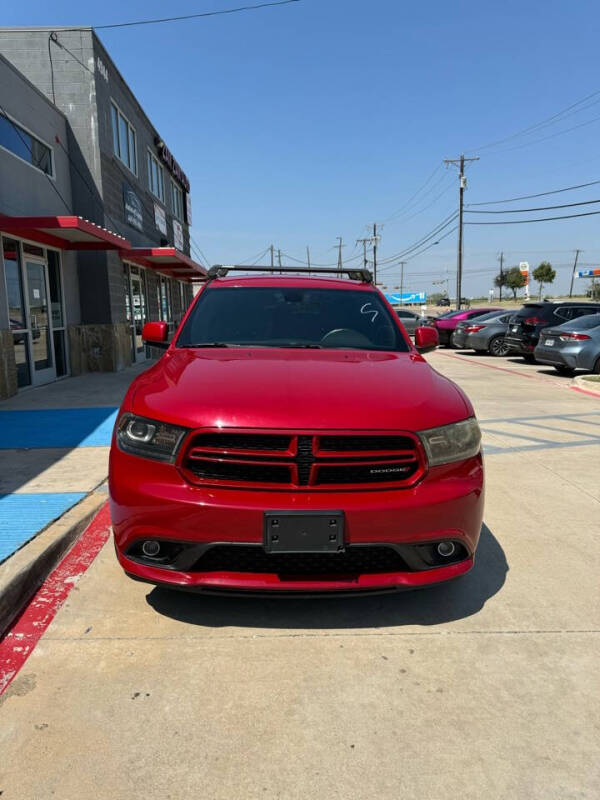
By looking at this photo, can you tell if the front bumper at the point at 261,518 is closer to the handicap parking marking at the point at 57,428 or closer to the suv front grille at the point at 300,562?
the suv front grille at the point at 300,562

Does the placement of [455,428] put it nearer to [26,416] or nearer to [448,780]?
[448,780]

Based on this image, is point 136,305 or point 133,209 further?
point 136,305

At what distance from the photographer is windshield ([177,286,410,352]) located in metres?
3.94

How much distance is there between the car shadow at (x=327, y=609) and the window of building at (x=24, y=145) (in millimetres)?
9781

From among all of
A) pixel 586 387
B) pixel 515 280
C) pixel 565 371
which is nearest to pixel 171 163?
pixel 565 371

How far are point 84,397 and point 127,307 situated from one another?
6705mm

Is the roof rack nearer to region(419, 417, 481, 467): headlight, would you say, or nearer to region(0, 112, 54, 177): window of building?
region(419, 417, 481, 467): headlight

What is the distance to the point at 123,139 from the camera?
53.7 feet

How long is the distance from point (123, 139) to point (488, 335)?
40.5 ft

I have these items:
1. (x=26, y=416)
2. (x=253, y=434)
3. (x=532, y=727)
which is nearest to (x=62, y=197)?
(x=26, y=416)

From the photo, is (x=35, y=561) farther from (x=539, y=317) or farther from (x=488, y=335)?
(x=488, y=335)

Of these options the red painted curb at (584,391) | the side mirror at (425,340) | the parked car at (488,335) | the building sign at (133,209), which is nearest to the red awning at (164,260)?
the building sign at (133,209)

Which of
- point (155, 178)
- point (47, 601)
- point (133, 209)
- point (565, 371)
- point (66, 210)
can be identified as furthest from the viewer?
point (155, 178)

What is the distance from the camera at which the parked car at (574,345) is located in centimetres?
1296
